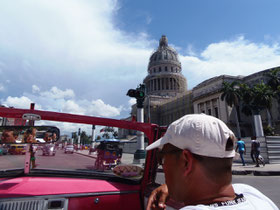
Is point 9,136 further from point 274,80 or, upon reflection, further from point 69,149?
point 274,80

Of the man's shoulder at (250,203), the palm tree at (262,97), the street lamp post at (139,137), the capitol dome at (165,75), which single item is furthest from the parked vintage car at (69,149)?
the capitol dome at (165,75)

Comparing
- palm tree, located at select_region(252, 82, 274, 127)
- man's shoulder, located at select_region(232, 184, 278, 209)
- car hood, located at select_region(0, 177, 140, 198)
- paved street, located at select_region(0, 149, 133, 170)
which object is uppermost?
palm tree, located at select_region(252, 82, 274, 127)

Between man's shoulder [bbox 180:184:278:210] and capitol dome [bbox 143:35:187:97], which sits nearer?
man's shoulder [bbox 180:184:278:210]

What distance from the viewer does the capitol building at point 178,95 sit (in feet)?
126

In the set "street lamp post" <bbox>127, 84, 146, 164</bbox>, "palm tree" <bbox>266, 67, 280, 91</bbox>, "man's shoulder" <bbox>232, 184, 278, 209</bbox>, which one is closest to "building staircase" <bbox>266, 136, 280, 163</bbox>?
"street lamp post" <bbox>127, 84, 146, 164</bbox>

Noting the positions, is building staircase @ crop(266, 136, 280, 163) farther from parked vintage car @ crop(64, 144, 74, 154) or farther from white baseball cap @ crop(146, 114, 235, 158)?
white baseball cap @ crop(146, 114, 235, 158)

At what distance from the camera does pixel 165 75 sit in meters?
69.2

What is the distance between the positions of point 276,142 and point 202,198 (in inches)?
602

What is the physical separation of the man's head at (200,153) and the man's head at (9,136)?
1516 mm

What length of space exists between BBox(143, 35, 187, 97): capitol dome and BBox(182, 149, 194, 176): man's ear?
68355mm

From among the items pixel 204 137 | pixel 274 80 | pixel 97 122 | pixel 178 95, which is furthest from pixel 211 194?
pixel 178 95

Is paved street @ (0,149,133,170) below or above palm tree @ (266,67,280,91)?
below

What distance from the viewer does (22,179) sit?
75.5 inches

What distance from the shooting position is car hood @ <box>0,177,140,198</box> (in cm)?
166
